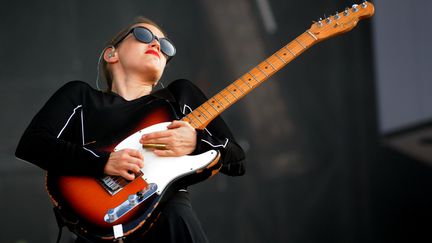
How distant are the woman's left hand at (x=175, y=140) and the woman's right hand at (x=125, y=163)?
2.7 inches

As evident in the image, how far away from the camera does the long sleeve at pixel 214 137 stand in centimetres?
196

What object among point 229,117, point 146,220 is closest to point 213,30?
point 229,117

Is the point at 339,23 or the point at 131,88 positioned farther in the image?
the point at 339,23

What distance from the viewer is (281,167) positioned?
181 inches

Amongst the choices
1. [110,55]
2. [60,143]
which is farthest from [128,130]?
[110,55]

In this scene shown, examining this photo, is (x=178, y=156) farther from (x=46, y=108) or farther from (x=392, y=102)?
(x=392, y=102)

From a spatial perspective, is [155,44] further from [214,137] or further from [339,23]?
[339,23]

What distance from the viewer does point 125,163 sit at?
184 centimetres

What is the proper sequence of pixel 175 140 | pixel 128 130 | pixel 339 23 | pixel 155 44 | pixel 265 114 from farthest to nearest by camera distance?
pixel 265 114 → pixel 339 23 → pixel 155 44 → pixel 128 130 → pixel 175 140

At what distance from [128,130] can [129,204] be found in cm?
30

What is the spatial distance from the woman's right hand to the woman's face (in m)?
0.43

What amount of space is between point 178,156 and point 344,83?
3046 mm

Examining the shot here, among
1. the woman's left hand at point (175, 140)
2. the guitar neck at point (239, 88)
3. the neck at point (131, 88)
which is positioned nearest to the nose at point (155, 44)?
the neck at point (131, 88)

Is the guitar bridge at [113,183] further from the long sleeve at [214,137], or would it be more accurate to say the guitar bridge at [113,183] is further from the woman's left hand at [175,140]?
the long sleeve at [214,137]
